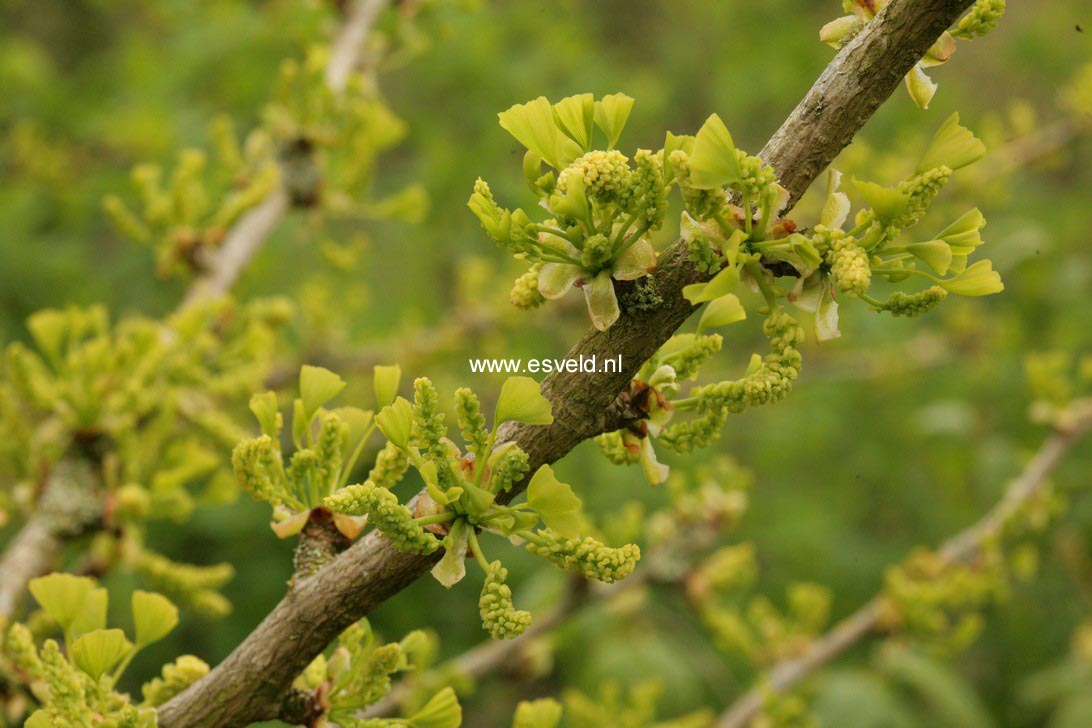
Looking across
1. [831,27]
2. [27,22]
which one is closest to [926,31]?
[831,27]

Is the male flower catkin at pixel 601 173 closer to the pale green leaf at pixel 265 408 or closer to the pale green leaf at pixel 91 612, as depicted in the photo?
the pale green leaf at pixel 265 408

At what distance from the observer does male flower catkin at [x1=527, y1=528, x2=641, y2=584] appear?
0.77 metres

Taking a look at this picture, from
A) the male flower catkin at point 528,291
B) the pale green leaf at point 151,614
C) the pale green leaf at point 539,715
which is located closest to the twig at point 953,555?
the pale green leaf at point 539,715

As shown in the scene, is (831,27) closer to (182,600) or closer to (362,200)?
(182,600)

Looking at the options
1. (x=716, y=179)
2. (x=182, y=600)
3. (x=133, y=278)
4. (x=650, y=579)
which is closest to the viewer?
(x=716, y=179)

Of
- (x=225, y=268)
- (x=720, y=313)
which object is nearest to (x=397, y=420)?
(x=720, y=313)

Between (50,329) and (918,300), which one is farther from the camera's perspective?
(50,329)

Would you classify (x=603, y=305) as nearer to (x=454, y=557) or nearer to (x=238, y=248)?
(x=454, y=557)

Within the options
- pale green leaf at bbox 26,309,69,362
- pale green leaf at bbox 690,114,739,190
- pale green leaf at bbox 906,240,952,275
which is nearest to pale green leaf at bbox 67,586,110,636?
pale green leaf at bbox 26,309,69,362

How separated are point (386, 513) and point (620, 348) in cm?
23

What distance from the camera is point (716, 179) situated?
2.46 ft

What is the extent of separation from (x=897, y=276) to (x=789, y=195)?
0.11 metres

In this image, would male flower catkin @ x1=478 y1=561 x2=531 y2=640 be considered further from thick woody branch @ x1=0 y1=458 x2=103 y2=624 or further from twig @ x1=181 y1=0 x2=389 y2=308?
twig @ x1=181 y1=0 x2=389 y2=308

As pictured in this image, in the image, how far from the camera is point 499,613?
2.52ft
